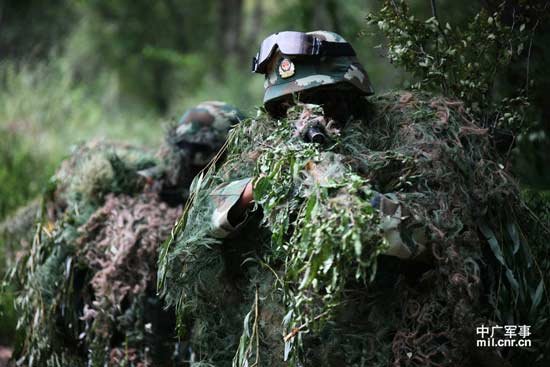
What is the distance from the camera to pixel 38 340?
15.4ft

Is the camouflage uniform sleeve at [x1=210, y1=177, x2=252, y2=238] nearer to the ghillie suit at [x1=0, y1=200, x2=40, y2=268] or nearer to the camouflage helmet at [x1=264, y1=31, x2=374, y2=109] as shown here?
the camouflage helmet at [x1=264, y1=31, x2=374, y2=109]

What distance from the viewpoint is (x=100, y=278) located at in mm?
4613

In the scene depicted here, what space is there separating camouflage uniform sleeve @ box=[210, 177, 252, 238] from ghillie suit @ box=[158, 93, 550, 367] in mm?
13

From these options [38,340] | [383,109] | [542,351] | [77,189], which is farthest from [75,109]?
[542,351]

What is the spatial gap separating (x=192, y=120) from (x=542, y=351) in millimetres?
2845

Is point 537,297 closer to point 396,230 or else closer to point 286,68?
point 396,230

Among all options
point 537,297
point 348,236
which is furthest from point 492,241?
point 348,236

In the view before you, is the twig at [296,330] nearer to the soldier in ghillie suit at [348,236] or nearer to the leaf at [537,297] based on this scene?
the soldier in ghillie suit at [348,236]

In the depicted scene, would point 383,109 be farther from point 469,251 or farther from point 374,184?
point 469,251

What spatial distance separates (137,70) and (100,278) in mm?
11395

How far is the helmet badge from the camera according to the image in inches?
133

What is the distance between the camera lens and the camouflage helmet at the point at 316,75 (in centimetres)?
333

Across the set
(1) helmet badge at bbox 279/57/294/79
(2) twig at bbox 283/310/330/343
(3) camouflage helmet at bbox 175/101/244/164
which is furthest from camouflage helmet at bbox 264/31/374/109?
(3) camouflage helmet at bbox 175/101/244/164

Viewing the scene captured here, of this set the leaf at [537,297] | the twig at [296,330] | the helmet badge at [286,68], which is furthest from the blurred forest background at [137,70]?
the twig at [296,330]
